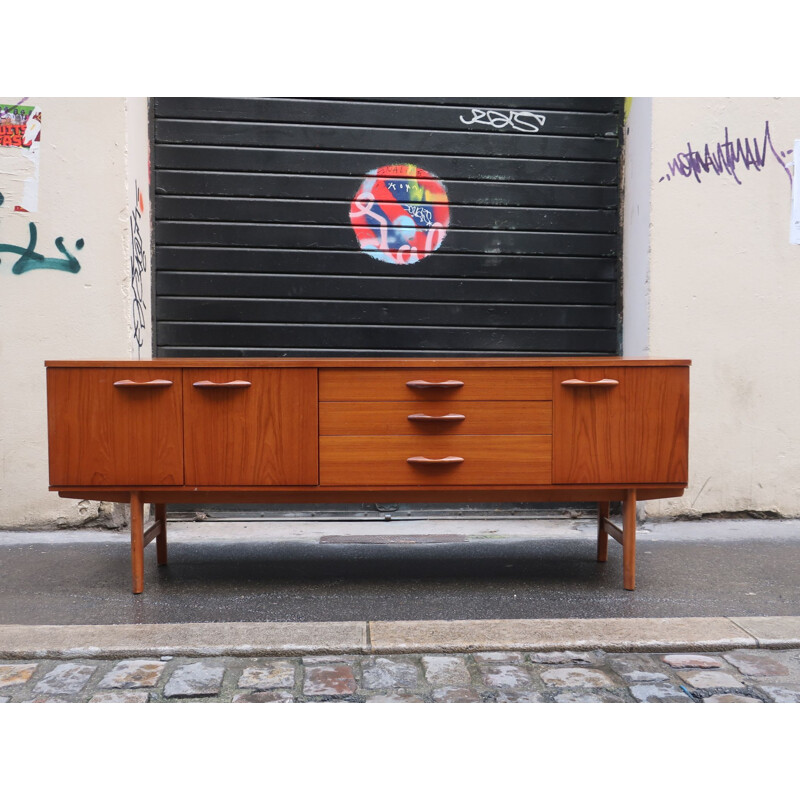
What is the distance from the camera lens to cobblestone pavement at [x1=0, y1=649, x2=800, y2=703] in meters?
2.78

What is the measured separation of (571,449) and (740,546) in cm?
183

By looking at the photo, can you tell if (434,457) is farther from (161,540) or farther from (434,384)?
(161,540)

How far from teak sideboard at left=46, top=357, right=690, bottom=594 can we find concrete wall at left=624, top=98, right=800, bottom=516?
5.70ft

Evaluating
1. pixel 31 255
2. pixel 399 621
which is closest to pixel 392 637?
pixel 399 621

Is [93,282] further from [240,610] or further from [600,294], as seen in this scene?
[600,294]

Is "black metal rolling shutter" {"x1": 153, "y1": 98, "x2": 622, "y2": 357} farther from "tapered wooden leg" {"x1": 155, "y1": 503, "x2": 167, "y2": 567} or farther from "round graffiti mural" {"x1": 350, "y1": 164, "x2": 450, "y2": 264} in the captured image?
"tapered wooden leg" {"x1": 155, "y1": 503, "x2": 167, "y2": 567}

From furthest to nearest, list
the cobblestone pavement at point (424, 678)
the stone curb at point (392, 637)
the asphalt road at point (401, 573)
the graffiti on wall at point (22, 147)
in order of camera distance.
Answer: the graffiti on wall at point (22, 147) < the asphalt road at point (401, 573) < the stone curb at point (392, 637) < the cobblestone pavement at point (424, 678)

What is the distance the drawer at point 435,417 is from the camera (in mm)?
3857

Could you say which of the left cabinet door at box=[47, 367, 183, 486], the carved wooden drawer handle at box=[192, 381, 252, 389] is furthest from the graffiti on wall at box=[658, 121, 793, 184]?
the left cabinet door at box=[47, 367, 183, 486]

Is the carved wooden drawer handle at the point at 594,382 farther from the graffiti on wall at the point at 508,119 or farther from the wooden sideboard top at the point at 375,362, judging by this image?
the graffiti on wall at the point at 508,119

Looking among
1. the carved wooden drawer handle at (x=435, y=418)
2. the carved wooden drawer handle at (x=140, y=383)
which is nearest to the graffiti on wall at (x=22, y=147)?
the carved wooden drawer handle at (x=140, y=383)

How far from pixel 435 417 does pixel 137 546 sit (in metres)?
1.66

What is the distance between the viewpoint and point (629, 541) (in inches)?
158

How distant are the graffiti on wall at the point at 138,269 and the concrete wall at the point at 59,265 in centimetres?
7
